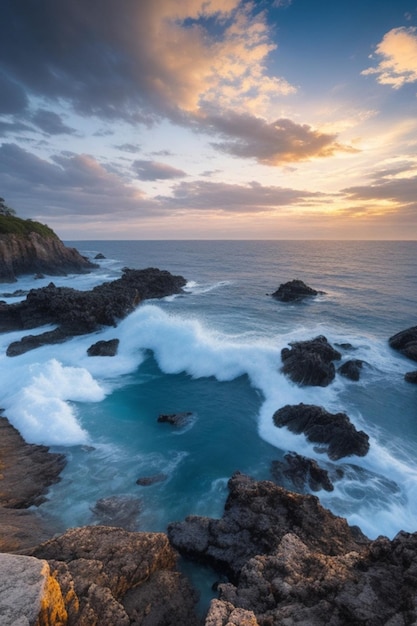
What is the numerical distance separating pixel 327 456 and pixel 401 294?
136ft

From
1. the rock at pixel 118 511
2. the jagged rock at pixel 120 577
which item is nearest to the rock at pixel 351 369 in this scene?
the rock at pixel 118 511

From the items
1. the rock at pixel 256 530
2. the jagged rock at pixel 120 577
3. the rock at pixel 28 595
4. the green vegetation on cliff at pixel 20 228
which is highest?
the green vegetation on cliff at pixel 20 228

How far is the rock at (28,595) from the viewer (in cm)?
461

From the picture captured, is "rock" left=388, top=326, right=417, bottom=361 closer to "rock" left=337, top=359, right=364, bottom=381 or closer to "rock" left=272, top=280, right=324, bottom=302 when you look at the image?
"rock" left=337, top=359, right=364, bottom=381

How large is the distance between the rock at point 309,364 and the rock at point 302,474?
26.7 feet

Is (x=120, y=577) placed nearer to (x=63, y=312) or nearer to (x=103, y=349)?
(x=103, y=349)

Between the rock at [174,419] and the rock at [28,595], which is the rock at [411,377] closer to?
the rock at [174,419]

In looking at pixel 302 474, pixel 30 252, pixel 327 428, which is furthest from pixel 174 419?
pixel 30 252

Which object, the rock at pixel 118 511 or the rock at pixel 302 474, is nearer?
the rock at pixel 118 511

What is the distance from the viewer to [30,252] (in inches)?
2308

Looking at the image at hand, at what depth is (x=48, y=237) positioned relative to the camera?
207 ft

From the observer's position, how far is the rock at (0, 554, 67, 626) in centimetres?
461

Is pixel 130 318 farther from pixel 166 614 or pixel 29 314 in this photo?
pixel 166 614

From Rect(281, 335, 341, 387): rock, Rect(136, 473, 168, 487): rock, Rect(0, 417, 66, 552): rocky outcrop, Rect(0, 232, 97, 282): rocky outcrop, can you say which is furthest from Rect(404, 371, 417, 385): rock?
Rect(0, 232, 97, 282): rocky outcrop
